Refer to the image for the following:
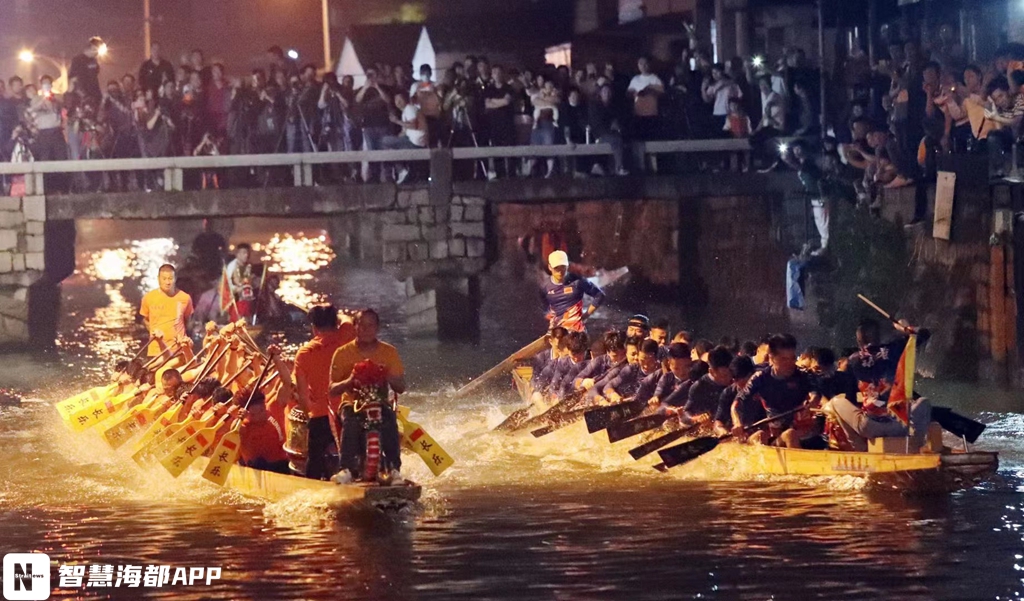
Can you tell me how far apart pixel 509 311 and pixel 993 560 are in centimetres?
1925

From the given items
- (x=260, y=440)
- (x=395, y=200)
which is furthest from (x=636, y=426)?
(x=395, y=200)

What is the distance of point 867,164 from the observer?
21.3 meters

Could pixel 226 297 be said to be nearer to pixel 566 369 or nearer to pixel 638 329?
pixel 566 369

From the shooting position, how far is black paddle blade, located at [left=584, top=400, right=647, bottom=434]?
47.2ft

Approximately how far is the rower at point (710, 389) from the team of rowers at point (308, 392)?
2850mm

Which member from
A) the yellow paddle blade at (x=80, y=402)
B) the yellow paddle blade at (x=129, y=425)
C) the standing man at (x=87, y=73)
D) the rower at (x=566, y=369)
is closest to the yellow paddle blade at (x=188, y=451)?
the yellow paddle blade at (x=129, y=425)

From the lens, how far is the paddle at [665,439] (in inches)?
529

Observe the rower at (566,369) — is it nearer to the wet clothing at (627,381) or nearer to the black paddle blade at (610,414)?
the wet clothing at (627,381)

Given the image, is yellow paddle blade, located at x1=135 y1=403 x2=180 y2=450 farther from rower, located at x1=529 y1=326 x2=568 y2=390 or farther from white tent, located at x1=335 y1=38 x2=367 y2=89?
white tent, located at x1=335 y1=38 x2=367 y2=89

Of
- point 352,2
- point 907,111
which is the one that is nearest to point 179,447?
point 907,111

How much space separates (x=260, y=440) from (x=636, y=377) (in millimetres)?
3980

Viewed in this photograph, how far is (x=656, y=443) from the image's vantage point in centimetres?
1346

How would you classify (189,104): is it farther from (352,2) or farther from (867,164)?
(352,2)

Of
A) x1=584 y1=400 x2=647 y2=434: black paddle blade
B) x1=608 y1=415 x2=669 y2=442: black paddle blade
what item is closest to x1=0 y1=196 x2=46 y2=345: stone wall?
x1=584 y1=400 x2=647 y2=434: black paddle blade
